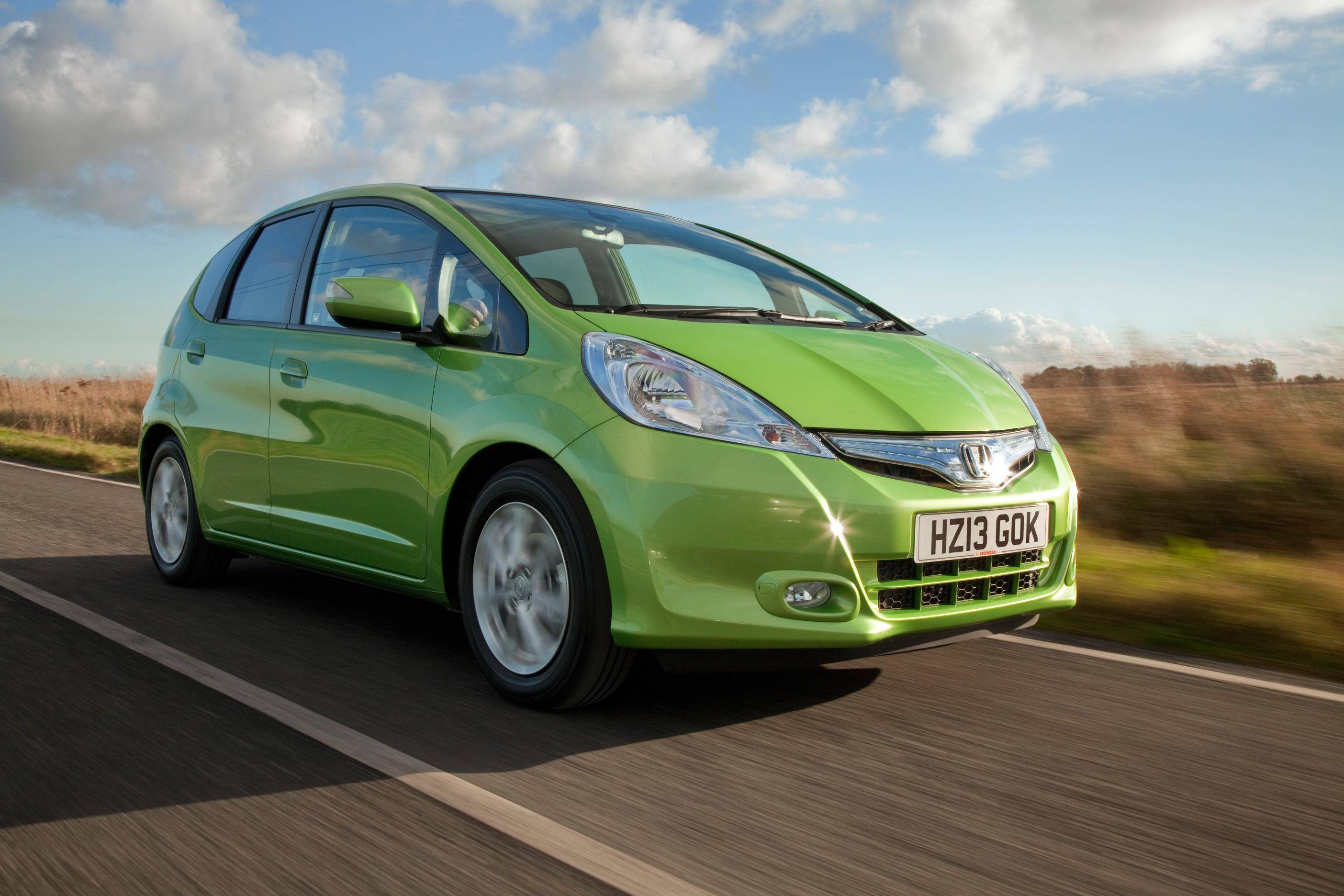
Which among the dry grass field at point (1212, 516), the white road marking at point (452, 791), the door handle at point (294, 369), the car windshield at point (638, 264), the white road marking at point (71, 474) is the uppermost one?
the car windshield at point (638, 264)

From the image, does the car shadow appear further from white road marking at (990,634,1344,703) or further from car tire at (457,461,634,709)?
white road marking at (990,634,1344,703)

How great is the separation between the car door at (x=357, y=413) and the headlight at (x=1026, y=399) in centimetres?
195

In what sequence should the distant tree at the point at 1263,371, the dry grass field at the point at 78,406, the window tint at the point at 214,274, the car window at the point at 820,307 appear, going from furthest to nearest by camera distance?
the dry grass field at the point at 78,406, the distant tree at the point at 1263,371, the window tint at the point at 214,274, the car window at the point at 820,307

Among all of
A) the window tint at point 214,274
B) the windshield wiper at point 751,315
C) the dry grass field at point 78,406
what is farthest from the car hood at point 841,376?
the dry grass field at point 78,406

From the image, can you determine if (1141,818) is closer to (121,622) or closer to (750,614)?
(750,614)

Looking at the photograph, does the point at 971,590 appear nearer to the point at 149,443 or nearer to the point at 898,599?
the point at 898,599

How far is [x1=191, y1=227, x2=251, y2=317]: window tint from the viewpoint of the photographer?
18.7 feet

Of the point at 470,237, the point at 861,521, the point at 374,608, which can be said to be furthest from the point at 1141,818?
the point at 374,608

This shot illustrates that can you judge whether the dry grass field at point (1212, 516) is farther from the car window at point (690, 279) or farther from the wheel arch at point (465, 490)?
the wheel arch at point (465, 490)

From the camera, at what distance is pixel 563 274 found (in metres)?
4.02

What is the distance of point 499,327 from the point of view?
381 centimetres

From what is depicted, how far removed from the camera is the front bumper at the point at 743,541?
10.5 feet

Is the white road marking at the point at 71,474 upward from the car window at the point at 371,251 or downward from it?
downward

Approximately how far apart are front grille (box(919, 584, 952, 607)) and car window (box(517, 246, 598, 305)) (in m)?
1.38
